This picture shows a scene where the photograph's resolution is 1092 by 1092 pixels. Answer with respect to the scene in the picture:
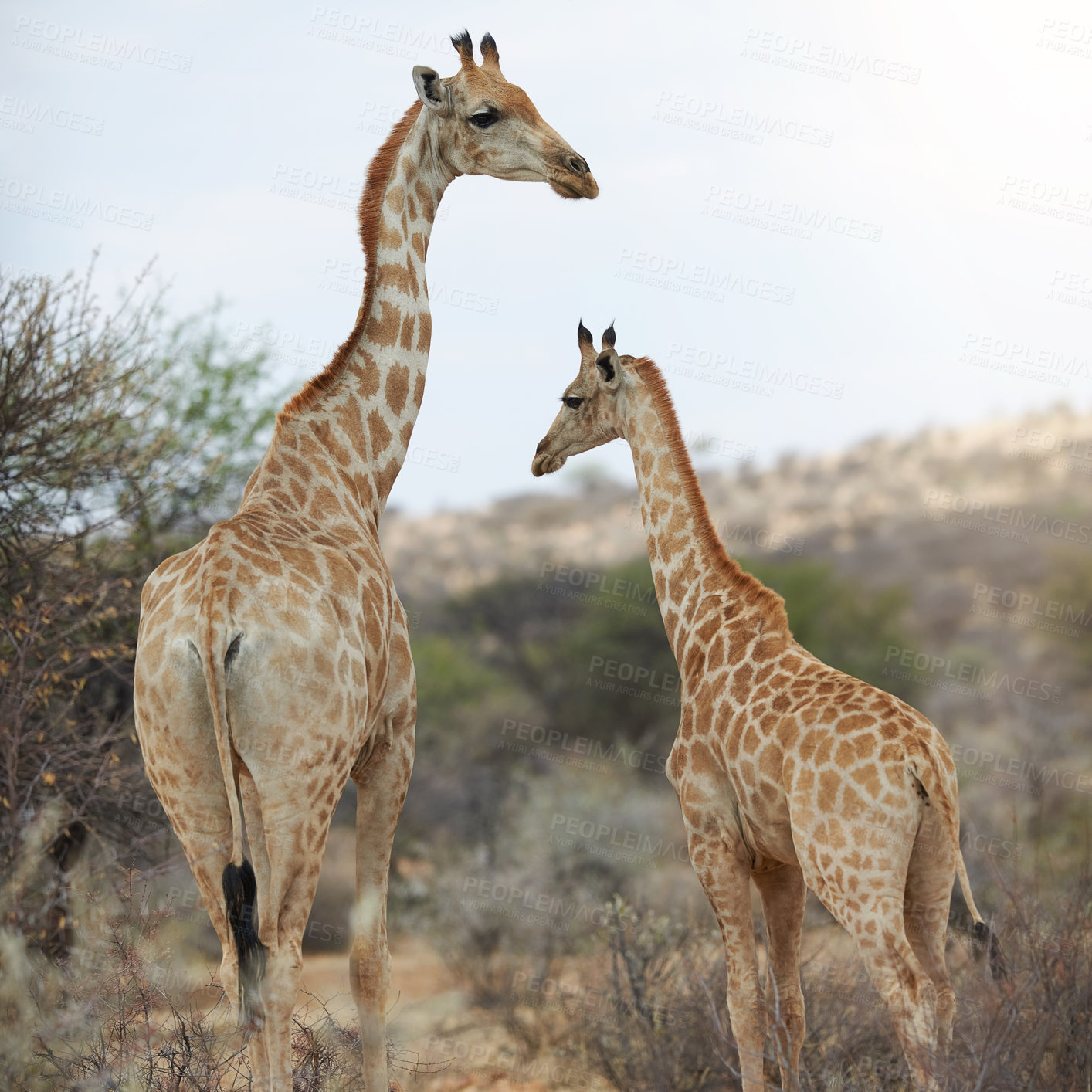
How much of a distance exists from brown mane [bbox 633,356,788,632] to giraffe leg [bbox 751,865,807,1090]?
129 centimetres

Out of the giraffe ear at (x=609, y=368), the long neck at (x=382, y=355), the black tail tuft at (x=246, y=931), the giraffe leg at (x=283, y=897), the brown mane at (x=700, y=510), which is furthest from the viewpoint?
the giraffe ear at (x=609, y=368)

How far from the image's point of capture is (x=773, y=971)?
18.6 feet

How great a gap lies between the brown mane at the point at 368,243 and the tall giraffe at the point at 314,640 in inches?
0.4

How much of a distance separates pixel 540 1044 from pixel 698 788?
4.72m

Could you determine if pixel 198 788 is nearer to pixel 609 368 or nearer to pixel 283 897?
pixel 283 897

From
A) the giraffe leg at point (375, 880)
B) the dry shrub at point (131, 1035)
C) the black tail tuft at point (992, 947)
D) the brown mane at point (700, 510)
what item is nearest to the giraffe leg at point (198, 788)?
the dry shrub at point (131, 1035)

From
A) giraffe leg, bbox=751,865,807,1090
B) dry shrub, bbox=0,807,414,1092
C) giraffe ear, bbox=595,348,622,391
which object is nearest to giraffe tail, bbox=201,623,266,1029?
dry shrub, bbox=0,807,414,1092

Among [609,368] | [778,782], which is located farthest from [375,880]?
[609,368]

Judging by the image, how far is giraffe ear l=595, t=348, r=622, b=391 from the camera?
6562 mm

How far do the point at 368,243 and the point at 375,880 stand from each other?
132 inches

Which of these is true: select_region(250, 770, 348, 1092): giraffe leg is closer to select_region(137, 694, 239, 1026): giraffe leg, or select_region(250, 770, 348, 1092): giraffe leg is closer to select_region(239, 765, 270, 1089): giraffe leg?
select_region(239, 765, 270, 1089): giraffe leg

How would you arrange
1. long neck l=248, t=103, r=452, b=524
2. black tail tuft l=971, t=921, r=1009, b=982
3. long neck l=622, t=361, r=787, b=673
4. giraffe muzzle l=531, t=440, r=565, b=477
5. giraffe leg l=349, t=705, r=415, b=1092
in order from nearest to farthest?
1. black tail tuft l=971, t=921, r=1009, b=982
2. giraffe leg l=349, t=705, r=415, b=1092
3. long neck l=248, t=103, r=452, b=524
4. long neck l=622, t=361, r=787, b=673
5. giraffe muzzle l=531, t=440, r=565, b=477

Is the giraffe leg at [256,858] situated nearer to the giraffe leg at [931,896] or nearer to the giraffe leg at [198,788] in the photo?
the giraffe leg at [198,788]

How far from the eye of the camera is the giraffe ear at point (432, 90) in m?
6.18
